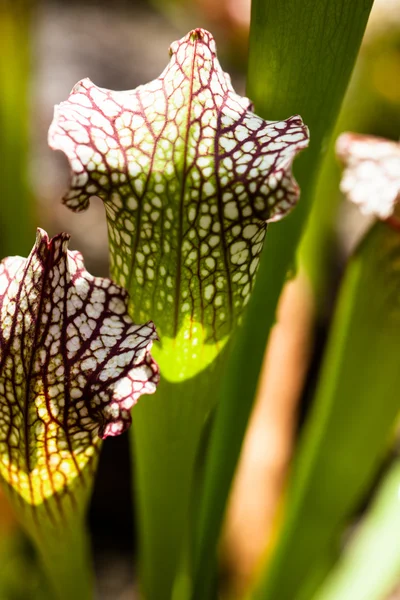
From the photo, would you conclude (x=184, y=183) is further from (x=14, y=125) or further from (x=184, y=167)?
(x=14, y=125)

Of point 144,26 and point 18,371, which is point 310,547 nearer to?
point 18,371

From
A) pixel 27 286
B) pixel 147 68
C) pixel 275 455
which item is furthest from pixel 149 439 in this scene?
pixel 147 68

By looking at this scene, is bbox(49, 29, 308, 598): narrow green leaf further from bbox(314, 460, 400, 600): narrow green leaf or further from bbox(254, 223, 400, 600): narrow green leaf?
bbox(314, 460, 400, 600): narrow green leaf

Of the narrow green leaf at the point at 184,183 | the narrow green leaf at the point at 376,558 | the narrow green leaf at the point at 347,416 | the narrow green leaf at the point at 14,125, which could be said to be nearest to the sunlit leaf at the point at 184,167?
the narrow green leaf at the point at 184,183

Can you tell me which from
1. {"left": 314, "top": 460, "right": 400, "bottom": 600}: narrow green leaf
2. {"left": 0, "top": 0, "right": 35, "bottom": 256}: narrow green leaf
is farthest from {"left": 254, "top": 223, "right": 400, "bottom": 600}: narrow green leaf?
{"left": 0, "top": 0, "right": 35, "bottom": 256}: narrow green leaf

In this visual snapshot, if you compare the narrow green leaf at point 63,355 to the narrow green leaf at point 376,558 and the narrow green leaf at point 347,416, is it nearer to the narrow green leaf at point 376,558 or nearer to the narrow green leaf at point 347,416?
the narrow green leaf at point 347,416

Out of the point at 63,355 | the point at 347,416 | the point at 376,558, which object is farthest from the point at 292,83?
the point at 376,558
